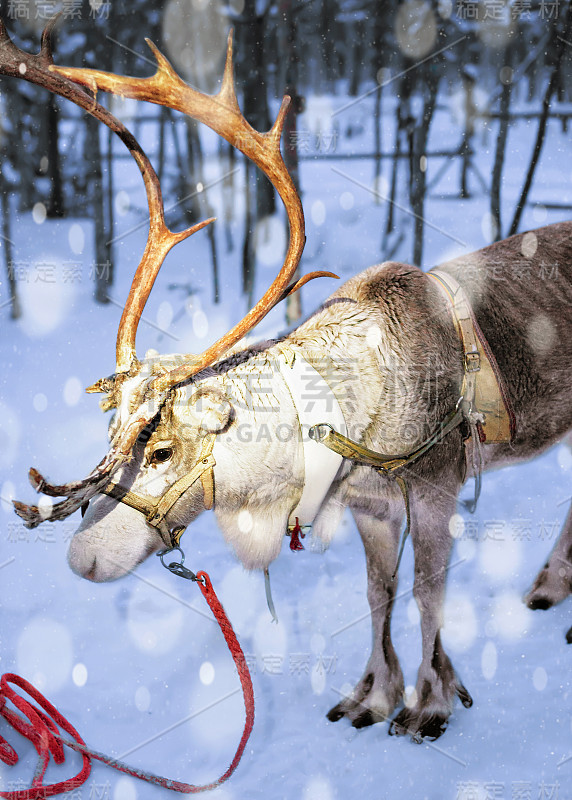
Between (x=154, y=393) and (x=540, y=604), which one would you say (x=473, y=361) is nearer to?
(x=154, y=393)

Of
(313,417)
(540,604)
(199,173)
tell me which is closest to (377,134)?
(199,173)

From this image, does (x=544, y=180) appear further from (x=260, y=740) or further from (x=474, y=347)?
(x=260, y=740)

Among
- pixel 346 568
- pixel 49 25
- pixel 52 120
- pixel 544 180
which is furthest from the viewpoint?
pixel 544 180

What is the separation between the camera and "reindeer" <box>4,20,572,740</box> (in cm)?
246

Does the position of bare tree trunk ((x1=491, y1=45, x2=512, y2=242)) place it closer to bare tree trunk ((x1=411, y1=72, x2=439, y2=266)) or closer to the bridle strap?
bare tree trunk ((x1=411, y1=72, x2=439, y2=266))

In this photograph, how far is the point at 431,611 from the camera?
119 inches

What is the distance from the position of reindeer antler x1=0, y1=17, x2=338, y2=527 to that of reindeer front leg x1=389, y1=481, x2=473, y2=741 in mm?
991

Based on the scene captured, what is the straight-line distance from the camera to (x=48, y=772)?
9.32ft

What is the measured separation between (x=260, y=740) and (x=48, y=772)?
2.67 ft

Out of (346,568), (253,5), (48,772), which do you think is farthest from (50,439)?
(253,5)

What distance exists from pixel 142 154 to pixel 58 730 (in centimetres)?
226

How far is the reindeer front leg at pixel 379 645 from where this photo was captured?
3186 mm

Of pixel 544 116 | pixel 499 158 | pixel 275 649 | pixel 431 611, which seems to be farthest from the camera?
pixel 499 158

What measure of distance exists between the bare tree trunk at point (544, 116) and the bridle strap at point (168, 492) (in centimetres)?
529
